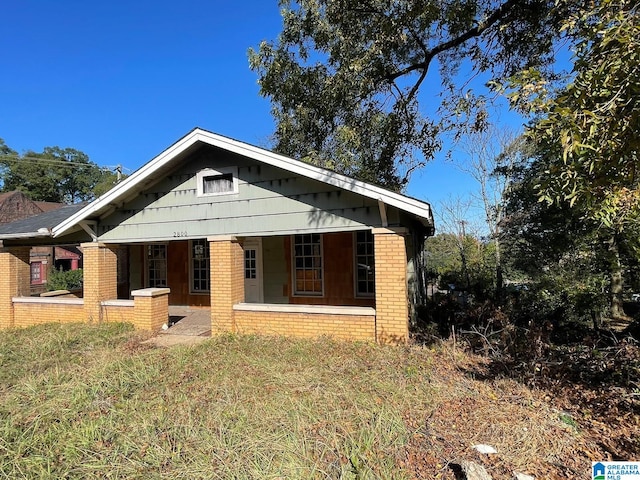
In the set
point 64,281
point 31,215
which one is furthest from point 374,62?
point 31,215

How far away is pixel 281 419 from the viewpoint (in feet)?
13.9

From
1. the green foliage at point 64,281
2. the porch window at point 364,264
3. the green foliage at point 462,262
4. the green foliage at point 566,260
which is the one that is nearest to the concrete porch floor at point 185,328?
the porch window at point 364,264

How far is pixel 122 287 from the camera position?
14.4m

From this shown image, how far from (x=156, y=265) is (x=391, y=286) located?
9.80 meters

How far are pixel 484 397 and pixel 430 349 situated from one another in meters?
2.12

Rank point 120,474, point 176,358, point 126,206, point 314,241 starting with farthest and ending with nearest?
1. point 314,241
2. point 126,206
3. point 176,358
4. point 120,474

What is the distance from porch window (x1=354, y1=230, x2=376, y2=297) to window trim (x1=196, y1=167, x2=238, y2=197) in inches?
156

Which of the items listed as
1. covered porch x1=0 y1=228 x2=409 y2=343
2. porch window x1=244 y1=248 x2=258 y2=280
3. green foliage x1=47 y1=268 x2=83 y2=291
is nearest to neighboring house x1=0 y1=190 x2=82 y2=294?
green foliage x1=47 y1=268 x2=83 y2=291

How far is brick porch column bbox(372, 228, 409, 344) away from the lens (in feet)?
23.5

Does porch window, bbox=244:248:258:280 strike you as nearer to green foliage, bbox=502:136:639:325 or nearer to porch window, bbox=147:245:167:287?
porch window, bbox=147:245:167:287

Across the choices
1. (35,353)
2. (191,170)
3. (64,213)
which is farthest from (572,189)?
(64,213)

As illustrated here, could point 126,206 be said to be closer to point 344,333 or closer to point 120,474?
point 344,333

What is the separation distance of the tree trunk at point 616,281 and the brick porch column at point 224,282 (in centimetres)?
900

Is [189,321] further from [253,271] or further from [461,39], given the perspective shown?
[461,39]
